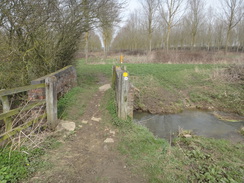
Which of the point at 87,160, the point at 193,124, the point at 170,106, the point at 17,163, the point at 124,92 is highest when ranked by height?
the point at 124,92

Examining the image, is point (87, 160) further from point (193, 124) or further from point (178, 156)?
point (193, 124)

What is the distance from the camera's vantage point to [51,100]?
404 cm

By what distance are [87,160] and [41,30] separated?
5255 millimetres

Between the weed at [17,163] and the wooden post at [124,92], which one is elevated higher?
the wooden post at [124,92]

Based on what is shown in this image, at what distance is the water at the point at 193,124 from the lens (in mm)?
5516

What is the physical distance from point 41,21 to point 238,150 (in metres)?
7.34

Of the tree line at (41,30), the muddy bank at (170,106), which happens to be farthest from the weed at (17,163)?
the muddy bank at (170,106)

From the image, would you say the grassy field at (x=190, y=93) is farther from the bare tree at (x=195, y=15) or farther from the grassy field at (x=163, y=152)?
the bare tree at (x=195, y=15)

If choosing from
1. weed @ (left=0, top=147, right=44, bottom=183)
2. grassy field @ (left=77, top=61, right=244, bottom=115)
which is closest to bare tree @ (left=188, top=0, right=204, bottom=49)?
grassy field @ (left=77, top=61, right=244, bottom=115)

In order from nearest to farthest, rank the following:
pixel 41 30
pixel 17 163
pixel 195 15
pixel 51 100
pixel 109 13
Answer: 1. pixel 17 163
2. pixel 51 100
3. pixel 41 30
4. pixel 109 13
5. pixel 195 15

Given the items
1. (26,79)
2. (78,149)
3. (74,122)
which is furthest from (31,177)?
(26,79)

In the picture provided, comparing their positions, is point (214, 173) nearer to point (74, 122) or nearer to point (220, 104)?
point (74, 122)

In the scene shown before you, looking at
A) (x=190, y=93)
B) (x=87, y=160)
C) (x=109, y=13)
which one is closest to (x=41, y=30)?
(x=109, y=13)

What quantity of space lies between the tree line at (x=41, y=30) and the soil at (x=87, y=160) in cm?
301
